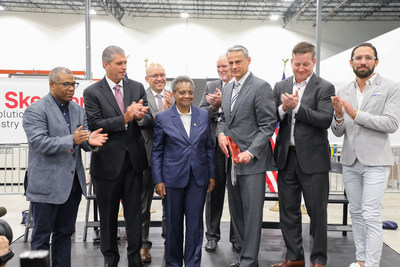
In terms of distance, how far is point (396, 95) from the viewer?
2500 millimetres

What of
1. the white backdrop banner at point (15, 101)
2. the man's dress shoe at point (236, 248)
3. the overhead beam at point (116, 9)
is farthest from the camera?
the overhead beam at point (116, 9)

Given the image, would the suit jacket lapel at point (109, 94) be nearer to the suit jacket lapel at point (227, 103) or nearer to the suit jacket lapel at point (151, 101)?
the suit jacket lapel at point (151, 101)

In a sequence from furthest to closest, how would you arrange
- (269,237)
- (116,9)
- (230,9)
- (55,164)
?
(230,9) → (116,9) → (269,237) → (55,164)

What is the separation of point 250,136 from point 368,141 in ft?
2.88

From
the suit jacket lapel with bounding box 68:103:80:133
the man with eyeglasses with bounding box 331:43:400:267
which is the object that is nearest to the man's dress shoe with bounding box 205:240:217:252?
the man with eyeglasses with bounding box 331:43:400:267

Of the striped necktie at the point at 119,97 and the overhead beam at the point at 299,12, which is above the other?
the overhead beam at the point at 299,12

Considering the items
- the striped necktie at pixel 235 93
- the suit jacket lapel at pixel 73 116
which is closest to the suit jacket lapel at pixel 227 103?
the striped necktie at pixel 235 93

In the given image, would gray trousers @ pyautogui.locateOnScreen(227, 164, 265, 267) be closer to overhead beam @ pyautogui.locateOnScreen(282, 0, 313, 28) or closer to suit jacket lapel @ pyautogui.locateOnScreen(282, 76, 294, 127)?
suit jacket lapel @ pyautogui.locateOnScreen(282, 76, 294, 127)

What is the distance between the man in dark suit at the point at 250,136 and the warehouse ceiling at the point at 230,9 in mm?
11037

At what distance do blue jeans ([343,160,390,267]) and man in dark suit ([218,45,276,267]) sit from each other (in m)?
0.71

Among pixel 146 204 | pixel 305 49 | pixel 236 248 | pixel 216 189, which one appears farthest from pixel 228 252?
pixel 305 49

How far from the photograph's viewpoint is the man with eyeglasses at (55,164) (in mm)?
2318

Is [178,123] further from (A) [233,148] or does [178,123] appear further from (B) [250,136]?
(B) [250,136]

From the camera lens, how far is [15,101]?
4363 millimetres
